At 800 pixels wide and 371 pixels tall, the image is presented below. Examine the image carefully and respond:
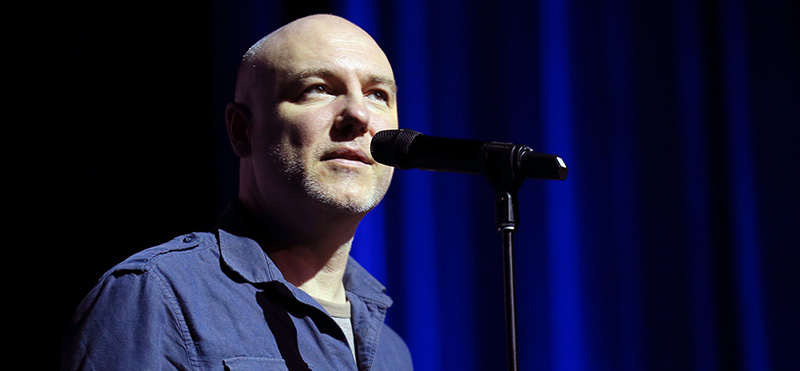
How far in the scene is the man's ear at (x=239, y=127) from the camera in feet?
5.72

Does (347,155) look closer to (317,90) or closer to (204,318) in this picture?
(317,90)

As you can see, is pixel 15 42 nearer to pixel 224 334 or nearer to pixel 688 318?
pixel 224 334

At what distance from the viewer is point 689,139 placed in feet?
7.84

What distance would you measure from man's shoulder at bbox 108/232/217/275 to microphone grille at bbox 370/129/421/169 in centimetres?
49

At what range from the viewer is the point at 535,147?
250 cm

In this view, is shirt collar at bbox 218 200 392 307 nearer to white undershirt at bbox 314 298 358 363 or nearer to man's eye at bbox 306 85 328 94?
white undershirt at bbox 314 298 358 363

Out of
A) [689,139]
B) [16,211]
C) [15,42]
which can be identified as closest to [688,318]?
[689,139]

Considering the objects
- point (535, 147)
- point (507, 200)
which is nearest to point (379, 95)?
point (507, 200)

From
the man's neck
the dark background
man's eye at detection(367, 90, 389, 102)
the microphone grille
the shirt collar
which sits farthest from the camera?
the dark background

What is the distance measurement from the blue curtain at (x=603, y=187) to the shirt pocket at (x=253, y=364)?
3.58ft

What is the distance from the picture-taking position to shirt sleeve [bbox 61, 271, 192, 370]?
127cm

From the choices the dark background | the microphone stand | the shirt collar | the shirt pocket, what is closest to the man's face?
the shirt collar

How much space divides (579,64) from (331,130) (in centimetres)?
128

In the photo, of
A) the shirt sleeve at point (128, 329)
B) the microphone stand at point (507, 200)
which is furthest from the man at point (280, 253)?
the microphone stand at point (507, 200)
